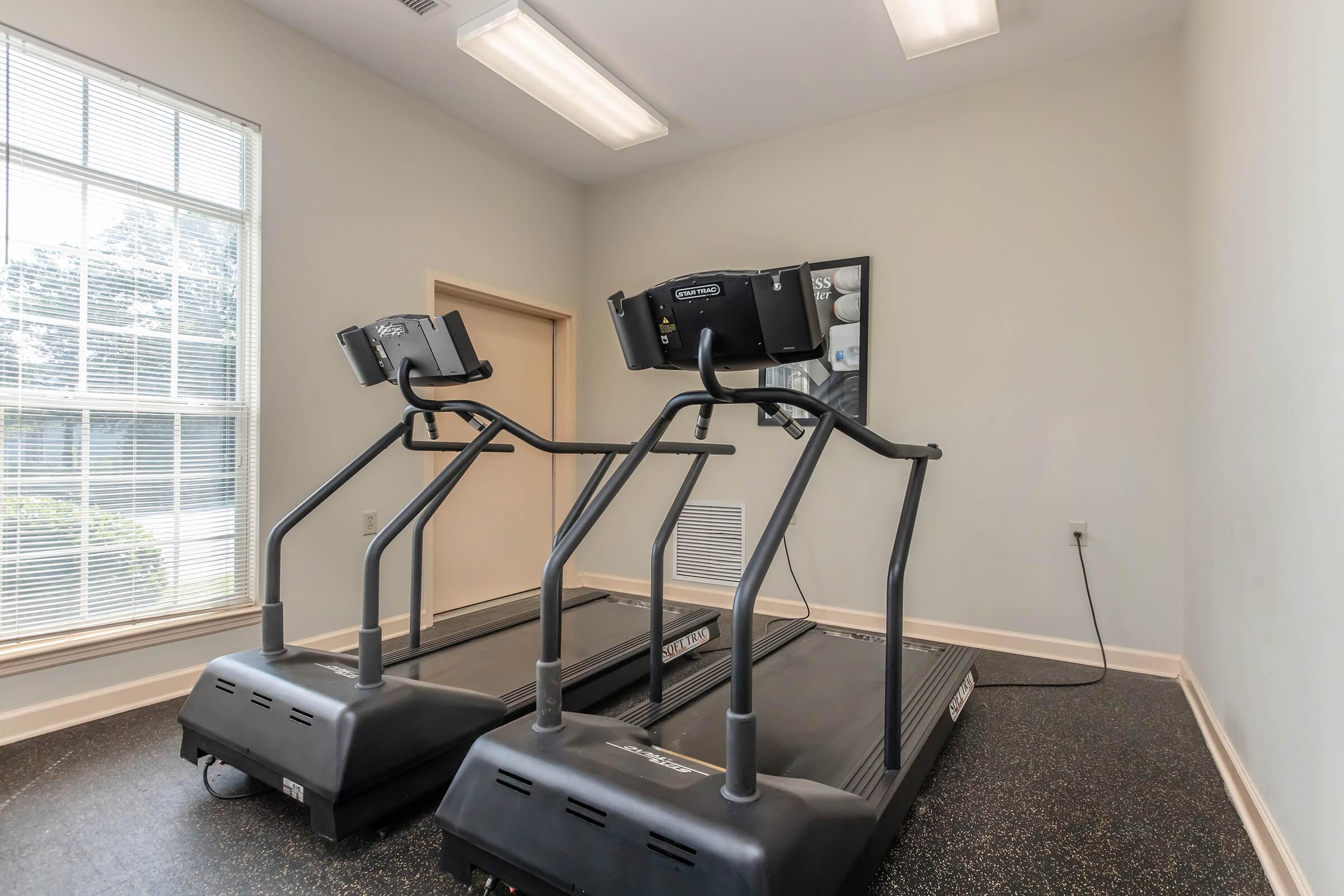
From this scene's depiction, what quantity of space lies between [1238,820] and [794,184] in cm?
345

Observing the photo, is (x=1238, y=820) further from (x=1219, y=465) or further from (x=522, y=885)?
(x=522, y=885)

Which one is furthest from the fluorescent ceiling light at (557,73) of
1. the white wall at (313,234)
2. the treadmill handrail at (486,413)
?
the treadmill handrail at (486,413)

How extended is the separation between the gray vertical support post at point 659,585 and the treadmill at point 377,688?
1 cm

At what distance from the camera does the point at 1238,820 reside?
1.72 metres

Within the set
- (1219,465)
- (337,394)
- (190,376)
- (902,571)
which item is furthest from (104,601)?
(1219,465)

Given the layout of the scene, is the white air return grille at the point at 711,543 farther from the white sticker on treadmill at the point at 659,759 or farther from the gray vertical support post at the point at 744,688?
the gray vertical support post at the point at 744,688

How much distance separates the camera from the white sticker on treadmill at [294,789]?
5.25ft

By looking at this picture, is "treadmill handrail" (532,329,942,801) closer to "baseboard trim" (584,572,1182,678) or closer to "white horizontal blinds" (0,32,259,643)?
"baseboard trim" (584,572,1182,678)

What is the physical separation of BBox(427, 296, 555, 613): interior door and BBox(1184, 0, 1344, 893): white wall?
3395 millimetres

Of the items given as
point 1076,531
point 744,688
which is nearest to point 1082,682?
point 1076,531

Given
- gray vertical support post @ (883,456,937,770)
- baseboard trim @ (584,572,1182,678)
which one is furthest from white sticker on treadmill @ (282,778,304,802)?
baseboard trim @ (584,572,1182,678)

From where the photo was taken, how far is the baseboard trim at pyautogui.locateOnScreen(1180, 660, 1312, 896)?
1401 millimetres

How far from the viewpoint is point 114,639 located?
2393 millimetres

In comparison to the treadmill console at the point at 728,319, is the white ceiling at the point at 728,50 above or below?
above
